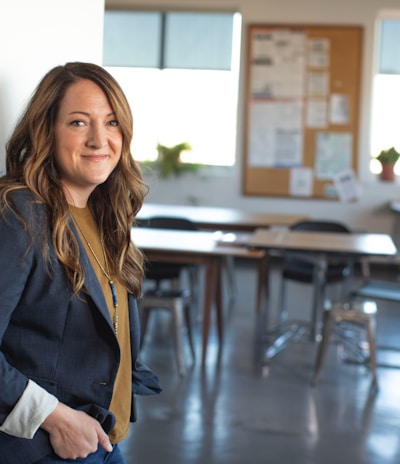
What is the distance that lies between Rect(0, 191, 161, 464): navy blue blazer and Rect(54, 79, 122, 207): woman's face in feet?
0.40

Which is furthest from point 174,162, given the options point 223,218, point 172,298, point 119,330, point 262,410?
point 119,330

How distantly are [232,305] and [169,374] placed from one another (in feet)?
7.21

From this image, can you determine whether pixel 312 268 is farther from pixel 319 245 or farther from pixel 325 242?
pixel 319 245

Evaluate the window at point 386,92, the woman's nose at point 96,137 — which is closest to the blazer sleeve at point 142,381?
the woman's nose at point 96,137

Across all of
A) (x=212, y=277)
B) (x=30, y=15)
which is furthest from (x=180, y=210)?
(x=30, y=15)

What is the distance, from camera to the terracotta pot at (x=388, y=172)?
355 inches

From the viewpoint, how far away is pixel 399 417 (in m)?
4.14

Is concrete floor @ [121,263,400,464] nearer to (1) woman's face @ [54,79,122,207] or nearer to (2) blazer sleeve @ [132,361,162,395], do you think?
(2) blazer sleeve @ [132,361,162,395]

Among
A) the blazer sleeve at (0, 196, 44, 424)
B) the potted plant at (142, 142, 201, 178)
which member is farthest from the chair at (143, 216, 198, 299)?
the blazer sleeve at (0, 196, 44, 424)

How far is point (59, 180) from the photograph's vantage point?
55.8 inches

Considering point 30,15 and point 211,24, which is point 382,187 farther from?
point 30,15

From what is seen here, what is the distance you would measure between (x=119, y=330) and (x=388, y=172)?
311 inches

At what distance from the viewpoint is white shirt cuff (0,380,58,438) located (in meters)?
1.27

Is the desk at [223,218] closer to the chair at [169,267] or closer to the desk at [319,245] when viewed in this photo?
the chair at [169,267]
